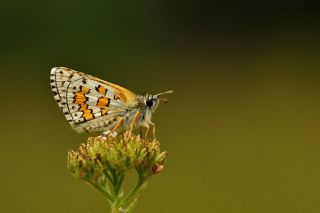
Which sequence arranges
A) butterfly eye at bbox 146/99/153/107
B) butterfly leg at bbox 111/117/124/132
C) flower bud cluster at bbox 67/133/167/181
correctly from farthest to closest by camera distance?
butterfly eye at bbox 146/99/153/107, butterfly leg at bbox 111/117/124/132, flower bud cluster at bbox 67/133/167/181

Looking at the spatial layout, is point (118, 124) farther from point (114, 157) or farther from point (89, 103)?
point (114, 157)

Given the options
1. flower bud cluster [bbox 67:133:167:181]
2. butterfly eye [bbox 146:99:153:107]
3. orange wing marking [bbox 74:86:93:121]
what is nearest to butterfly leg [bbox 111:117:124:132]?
orange wing marking [bbox 74:86:93:121]

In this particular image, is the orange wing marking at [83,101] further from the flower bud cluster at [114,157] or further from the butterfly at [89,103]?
the flower bud cluster at [114,157]

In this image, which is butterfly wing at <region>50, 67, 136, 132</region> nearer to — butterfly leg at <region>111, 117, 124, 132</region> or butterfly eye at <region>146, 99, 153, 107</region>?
butterfly leg at <region>111, 117, 124, 132</region>

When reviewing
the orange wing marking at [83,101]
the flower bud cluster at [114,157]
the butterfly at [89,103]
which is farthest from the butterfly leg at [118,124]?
the flower bud cluster at [114,157]

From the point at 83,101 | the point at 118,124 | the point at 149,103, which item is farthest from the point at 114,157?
the point at 149,103

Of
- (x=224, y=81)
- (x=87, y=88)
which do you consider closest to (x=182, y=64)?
(x=224, y=81)

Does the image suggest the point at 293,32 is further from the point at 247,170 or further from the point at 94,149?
the point at 94,149

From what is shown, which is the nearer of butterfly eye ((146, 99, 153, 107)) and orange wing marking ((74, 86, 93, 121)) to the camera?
orange wing marking ((74, 86, 93, 121))
